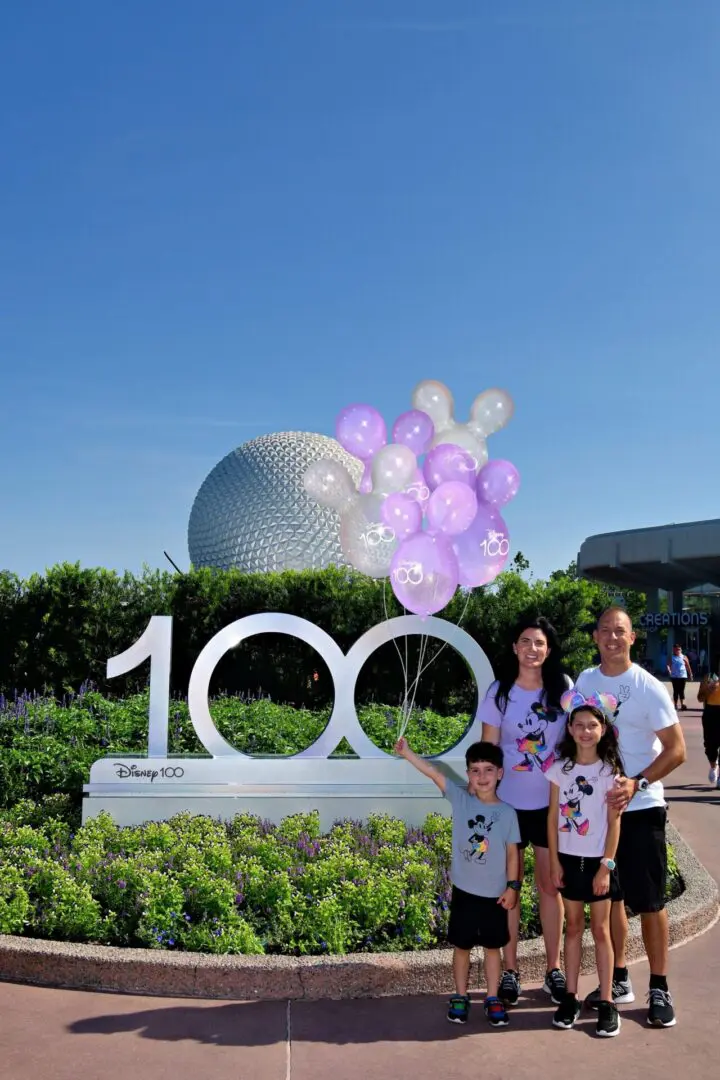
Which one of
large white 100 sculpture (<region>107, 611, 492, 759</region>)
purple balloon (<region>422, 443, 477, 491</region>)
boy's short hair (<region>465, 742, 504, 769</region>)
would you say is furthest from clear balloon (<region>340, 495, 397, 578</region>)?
boy's short hair (<region>465, 742, 504, 769</region>)

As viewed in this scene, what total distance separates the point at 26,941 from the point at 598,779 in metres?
2.89

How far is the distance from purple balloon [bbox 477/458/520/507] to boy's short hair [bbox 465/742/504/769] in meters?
2.57

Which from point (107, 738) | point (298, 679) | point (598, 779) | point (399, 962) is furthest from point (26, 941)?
point (298, 679)

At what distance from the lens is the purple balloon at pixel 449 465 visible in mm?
6219

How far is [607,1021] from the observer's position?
3.82 metres

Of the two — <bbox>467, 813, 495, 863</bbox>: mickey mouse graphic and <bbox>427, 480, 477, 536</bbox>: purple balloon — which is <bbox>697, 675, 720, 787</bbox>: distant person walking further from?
<bbox>467, 813, 495, 863</bbox>: mickey mouse graphic

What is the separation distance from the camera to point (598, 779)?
3.93 m

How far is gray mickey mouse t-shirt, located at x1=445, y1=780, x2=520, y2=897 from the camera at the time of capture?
394 cm

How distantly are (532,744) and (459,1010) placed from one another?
1.18m

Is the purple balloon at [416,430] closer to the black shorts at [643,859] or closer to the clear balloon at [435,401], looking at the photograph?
the clear balloon at [435,401]

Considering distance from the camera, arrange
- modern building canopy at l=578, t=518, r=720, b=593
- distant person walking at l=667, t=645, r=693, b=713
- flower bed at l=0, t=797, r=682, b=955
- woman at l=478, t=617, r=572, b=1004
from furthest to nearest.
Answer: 1. modern building canopy at l=578, t=518, r=720, b=593
2. distant person walking at l=667, t=645, r=693, b=713
3. flower bed at l=0, t=797, r=682, b=955
4. woman at l=478, t=617, r=572, b=1004

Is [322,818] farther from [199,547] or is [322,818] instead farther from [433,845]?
[199,547]

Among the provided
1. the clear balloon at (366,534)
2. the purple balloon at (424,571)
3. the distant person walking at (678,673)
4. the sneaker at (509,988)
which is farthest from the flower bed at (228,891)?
the distant person walking at (678,673)

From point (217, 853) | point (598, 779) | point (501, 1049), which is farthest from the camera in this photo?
point (217, 853)
